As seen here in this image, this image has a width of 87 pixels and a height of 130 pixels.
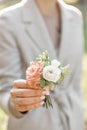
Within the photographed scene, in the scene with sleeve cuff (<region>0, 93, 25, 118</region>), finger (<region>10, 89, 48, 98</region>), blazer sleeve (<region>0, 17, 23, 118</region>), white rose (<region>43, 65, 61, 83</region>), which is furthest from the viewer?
blazer sleeve (<region>0, 17, 23, 118</region>)

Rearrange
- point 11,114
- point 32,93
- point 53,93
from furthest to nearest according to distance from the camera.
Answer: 1. point 53,93
2. point 11,114
3. point 32,93

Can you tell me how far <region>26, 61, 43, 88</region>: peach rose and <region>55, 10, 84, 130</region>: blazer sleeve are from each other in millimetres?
672

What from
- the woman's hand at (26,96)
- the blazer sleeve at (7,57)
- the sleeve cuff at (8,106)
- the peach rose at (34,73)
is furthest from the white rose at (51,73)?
the blazer sleeve at (7,57)

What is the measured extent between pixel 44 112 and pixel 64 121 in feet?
0.51

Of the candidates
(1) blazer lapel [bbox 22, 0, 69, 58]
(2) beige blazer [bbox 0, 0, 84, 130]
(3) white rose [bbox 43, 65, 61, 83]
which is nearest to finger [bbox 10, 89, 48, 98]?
(3) white rose [bbox 43, 65, 61, 83]

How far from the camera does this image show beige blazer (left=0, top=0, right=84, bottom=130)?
2.77m

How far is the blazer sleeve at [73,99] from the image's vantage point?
2.88 m

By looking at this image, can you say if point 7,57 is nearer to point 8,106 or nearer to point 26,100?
point 8,106

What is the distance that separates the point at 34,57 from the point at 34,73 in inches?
26.2

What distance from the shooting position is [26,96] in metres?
2.31

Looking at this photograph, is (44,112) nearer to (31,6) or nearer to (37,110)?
(37,110)

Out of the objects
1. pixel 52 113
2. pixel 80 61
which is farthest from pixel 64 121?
pixel 80 61

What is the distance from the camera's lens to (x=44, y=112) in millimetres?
2773

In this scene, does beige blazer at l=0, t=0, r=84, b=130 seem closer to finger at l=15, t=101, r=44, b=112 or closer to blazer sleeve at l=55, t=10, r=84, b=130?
blazer sleeve at l=55, t=10, r=84, b=130
